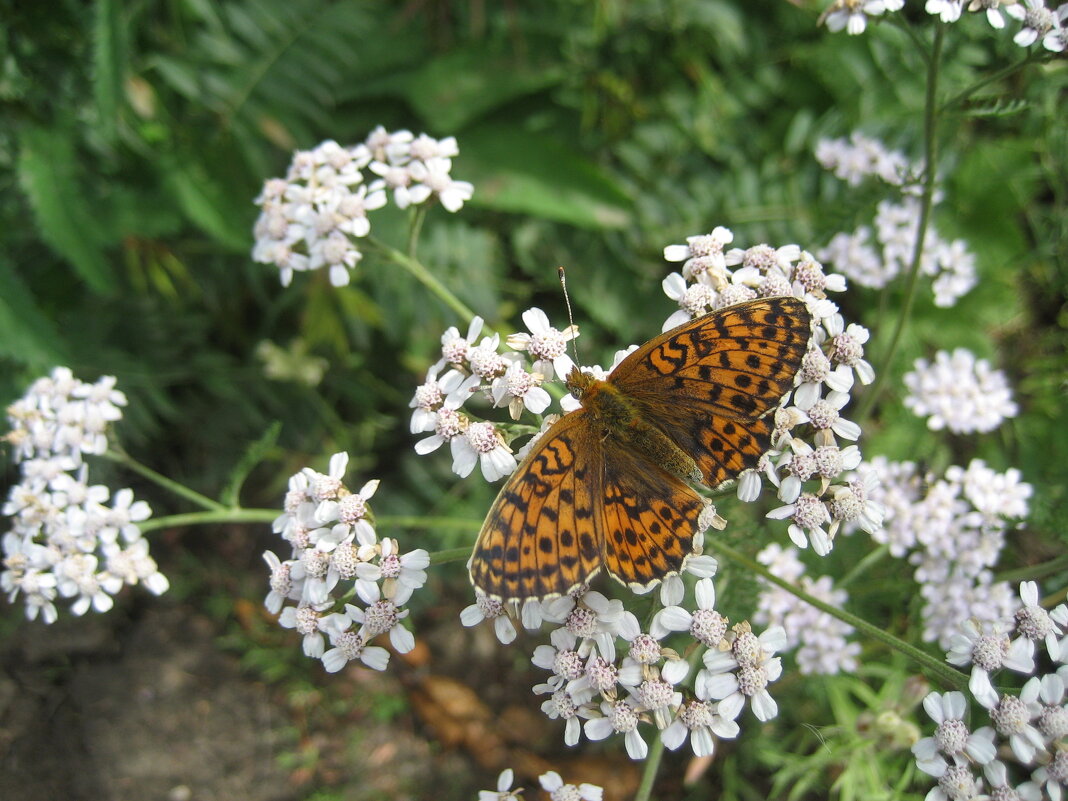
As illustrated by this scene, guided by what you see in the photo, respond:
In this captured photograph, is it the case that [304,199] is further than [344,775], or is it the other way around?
[344,775]

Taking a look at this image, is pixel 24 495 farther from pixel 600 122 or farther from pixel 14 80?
pixel 600 122

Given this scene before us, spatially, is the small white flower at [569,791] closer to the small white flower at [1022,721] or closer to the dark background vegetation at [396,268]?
the small white flower at [1022,721]

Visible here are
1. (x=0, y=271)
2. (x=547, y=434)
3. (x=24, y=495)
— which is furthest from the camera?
(x=0, y=271)

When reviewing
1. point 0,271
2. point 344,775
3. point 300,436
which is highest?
point 0,271

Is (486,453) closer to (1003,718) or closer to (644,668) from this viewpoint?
(644,668)

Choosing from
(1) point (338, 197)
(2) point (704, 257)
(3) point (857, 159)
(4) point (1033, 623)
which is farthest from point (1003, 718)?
(1) point (338, 197)

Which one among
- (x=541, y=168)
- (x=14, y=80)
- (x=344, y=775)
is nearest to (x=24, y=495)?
(x=14, y=80)

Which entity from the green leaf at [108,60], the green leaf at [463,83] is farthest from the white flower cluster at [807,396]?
Result: the green leaf at [108,60]

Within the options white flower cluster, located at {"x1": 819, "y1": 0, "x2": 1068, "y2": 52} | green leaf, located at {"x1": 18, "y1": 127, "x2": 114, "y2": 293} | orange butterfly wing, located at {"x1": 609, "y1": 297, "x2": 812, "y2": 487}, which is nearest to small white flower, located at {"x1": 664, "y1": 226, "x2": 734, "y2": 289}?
orange butterfly wing, located at {"x1": 609, "y1": 297, "x2": 812, "y2": 487}
